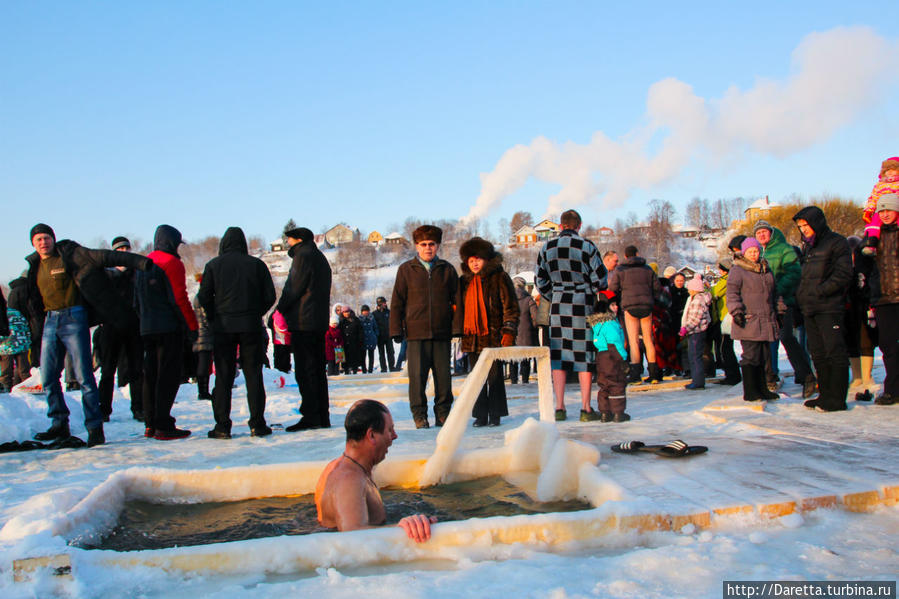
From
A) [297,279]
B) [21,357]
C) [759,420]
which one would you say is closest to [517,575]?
[759,420]

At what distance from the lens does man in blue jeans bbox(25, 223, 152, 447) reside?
256 inches

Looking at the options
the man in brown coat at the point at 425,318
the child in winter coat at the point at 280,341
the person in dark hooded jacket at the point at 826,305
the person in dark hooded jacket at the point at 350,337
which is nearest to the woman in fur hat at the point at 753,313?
the person in dark hooded jacket at the point at 826,305

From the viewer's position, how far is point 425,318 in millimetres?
7320

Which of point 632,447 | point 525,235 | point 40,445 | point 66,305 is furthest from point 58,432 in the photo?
point 525,235

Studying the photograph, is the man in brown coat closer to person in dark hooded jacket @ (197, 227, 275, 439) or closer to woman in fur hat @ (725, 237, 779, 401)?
person in dark hooded jacket @ (197, 227, 275, 439)

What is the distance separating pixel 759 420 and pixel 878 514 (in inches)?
111

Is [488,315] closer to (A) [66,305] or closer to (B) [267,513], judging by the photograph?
(B) [267,513]

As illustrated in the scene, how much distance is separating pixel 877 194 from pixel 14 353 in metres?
12.1

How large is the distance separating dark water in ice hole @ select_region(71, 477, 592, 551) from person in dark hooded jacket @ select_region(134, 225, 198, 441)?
2861 mm

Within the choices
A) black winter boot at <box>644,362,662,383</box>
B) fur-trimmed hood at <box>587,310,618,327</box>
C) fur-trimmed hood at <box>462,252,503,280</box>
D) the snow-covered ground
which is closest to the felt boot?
the snow-covered ground

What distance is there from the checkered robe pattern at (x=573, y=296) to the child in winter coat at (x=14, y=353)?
711cm

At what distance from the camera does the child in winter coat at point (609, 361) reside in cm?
671

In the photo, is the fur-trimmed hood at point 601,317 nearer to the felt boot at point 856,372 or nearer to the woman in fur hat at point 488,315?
the woman in fur hat at point 488,315

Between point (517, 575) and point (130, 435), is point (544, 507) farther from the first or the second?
point (130, 435)
